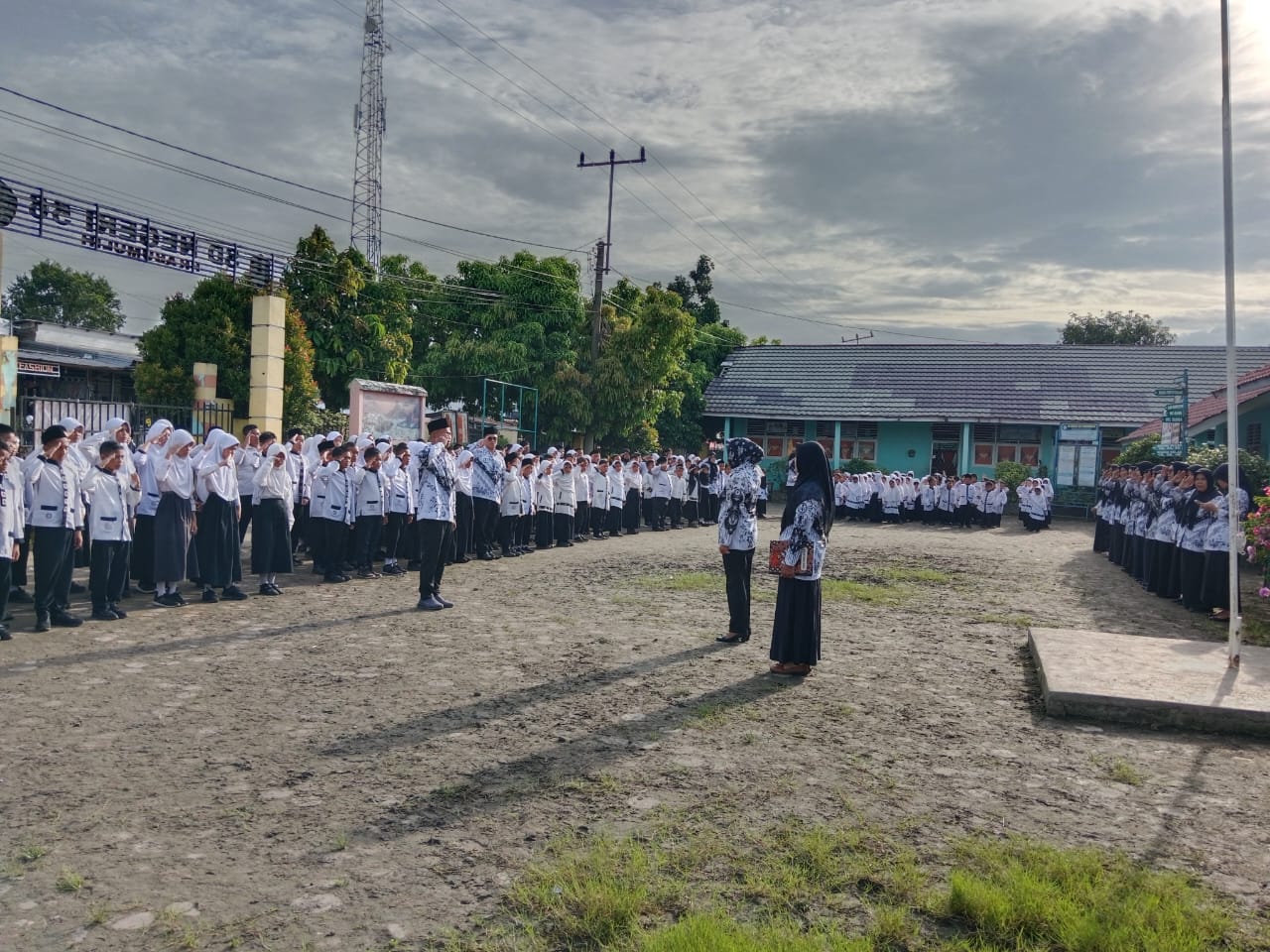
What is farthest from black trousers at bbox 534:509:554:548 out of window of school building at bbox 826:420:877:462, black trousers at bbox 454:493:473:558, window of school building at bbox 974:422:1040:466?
window of school building at bbox 974:422:1040:466

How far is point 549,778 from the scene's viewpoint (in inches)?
183

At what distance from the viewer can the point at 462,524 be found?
1271 centimetres

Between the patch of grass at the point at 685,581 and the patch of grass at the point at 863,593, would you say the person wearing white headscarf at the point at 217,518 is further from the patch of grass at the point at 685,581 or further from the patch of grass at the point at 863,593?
the patch of grass at the point at 863,593

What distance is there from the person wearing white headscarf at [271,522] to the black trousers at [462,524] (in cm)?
242

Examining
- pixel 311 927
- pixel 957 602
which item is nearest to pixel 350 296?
pixel 957 602

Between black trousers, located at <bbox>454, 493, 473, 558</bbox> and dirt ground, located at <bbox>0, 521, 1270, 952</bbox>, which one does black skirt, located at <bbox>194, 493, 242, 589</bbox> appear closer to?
dirt ground, located at <bbox>0, 521, 1270, 952</bbox>

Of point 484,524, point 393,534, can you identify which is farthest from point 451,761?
point 484,524

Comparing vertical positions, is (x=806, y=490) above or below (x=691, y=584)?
above

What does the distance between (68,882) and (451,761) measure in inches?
72.5

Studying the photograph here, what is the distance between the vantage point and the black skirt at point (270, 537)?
10.1 m

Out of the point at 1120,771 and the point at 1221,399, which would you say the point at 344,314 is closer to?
the point at 1221,399

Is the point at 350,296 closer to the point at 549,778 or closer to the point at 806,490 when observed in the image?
the point at 806,490

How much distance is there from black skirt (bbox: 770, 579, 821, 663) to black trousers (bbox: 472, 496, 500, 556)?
744 cm

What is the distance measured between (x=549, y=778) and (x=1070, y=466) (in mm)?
28895
